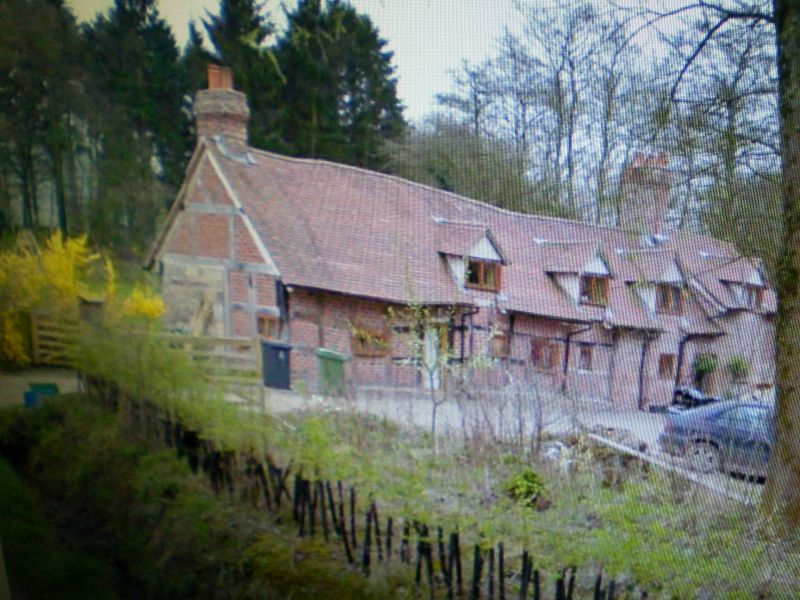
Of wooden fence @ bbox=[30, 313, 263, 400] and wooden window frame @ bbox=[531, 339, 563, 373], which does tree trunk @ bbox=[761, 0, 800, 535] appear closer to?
wooden window frame @ bbox=[531, 339, 563, 373]

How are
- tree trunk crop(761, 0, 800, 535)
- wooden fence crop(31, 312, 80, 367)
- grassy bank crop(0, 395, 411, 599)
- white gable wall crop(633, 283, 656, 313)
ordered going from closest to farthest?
tree trunk crop(761, 0, 800, 535), white gable wall crop(633, 283, 656, 313), grassy bank crop(0, 395, 411, 599), wooden fence crop(31, 312, 80, 367)

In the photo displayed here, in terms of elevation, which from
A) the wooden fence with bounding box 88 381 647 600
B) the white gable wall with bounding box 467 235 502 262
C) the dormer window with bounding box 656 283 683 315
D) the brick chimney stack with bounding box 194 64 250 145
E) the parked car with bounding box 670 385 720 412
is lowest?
the wooden fence with bounding box 88 381 647 600

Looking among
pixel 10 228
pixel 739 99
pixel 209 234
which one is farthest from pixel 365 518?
pixel 10 228

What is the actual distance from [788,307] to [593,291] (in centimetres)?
27

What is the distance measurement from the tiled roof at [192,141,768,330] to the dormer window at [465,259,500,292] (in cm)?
2

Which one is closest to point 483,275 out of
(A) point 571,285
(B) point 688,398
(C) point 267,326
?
(A) point 571,285

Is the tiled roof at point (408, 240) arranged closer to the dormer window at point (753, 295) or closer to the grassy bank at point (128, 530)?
the dormer window at point (753, 295)

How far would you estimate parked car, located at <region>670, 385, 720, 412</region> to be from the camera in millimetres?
937

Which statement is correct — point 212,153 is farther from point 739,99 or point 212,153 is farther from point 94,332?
point 739,99

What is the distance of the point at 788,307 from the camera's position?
88 centimetres

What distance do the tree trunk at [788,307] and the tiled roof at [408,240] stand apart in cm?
9

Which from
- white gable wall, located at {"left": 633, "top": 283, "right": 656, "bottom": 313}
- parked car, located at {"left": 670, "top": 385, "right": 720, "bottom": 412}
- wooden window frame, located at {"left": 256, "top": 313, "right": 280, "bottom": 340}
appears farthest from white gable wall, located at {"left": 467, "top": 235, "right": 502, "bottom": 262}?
wooden window frame, located at {"left": 256, "top": 313, "right": 280, "bottom": 340}

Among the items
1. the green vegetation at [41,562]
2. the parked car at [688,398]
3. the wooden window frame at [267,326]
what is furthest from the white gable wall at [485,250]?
the green vegetation at [41,562]

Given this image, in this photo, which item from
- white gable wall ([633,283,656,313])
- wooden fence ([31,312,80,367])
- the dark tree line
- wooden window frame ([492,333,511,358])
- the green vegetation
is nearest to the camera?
white gable wall ([633,283,656,313])
